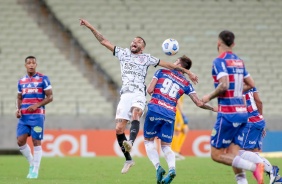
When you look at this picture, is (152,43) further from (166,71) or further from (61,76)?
(166,71)

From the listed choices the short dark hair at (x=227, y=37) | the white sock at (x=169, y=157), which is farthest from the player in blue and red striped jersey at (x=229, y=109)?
the white sock at (x=169, y=157)

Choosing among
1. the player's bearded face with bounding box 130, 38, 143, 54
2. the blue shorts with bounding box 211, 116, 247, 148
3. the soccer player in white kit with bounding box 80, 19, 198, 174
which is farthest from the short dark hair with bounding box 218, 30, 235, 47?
the player's bearded face with bounding box 130, 38, 143, 54

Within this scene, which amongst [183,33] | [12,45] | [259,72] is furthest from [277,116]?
[12,45]

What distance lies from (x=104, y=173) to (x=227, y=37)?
20.4 feet

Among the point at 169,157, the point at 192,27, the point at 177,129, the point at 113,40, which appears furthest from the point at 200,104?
the point at 192,27

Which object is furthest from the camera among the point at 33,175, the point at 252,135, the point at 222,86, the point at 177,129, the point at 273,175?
the point at 177,129

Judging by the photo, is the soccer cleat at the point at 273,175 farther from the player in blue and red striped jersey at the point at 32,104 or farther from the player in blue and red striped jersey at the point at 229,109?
the player in blue and red striped jersey at the point at 32,104

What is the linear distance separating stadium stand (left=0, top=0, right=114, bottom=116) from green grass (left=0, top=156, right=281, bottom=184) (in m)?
5.52

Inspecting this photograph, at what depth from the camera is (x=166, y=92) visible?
43.7 ft

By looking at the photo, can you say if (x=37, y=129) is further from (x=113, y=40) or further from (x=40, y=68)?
(x=113, y=40)

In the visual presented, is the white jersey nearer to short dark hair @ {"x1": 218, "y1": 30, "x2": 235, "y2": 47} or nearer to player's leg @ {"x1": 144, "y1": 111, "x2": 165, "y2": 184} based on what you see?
player's leg @ {"x1": 144, "y1": 111, "x2": 165, "y2": 184}

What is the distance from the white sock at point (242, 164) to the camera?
11.1 meters

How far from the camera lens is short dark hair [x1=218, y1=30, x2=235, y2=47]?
36.3 ft

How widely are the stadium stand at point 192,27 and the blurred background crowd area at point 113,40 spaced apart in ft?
0.11
